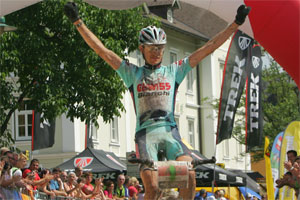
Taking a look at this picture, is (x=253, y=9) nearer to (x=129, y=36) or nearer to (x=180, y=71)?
(x=180, y=71)

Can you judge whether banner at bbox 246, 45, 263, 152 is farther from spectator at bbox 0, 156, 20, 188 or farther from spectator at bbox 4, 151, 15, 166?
spectator at bbox 0, 156, 20, 188

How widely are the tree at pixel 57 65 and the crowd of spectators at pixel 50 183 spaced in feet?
14.1

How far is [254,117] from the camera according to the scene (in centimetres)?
1841

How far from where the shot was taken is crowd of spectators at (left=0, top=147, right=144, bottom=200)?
9.91 metres

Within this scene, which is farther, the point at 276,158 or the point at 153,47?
the point at 276,158

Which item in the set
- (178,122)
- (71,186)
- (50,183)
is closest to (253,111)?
(71,186)

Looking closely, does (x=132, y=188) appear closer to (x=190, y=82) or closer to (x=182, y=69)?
(x=182, y=69)

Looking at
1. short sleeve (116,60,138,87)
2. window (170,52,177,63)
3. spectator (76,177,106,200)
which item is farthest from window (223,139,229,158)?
short sleeve (116,60,138,87)

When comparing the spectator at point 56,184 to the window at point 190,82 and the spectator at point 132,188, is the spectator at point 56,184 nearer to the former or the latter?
the spectator at point 132,188

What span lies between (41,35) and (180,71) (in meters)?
12.6

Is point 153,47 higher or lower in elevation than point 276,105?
lower

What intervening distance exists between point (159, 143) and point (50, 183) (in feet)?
22.5

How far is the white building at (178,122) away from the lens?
34062 mm

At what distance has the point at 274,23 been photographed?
962 centimetres
